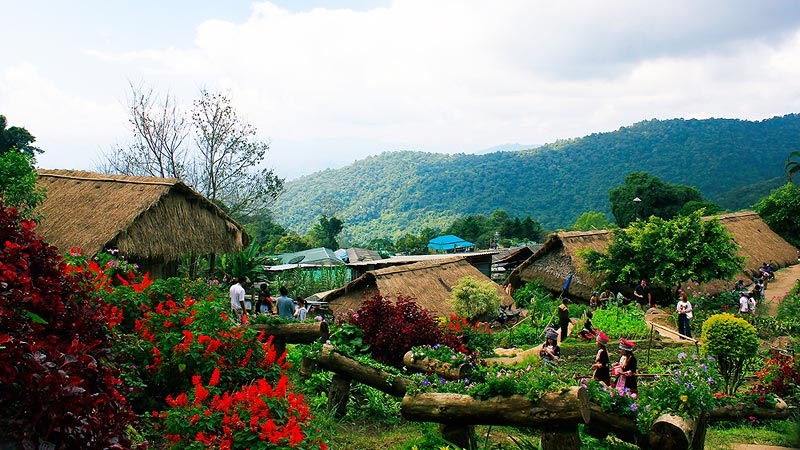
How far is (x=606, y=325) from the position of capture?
53.6 feet

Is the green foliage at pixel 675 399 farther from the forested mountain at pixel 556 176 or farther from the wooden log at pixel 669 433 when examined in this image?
the forested mountain at pixel 556 176

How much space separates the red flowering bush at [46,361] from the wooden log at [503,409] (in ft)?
10.1

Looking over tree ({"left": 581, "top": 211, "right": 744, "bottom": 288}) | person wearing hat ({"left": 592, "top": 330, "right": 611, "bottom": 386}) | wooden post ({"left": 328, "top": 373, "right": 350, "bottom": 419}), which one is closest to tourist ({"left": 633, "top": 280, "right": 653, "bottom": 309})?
tree ({"left": 581, "top": 211, "right": 744, "bottom": 288})

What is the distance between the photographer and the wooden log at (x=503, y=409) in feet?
17.3

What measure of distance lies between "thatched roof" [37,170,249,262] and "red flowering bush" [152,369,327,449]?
32.6 ft

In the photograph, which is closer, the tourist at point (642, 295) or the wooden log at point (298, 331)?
the wooden log at point (298, 331)

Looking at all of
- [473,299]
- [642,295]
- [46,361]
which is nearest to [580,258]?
[642,295]

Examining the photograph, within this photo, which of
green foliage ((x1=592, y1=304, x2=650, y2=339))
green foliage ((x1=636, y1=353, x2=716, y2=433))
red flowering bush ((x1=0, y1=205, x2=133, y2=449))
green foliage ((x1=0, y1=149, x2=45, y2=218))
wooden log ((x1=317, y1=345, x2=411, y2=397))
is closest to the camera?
red flowering bush ((x1=0, y1=205, x2=133, y2=449))

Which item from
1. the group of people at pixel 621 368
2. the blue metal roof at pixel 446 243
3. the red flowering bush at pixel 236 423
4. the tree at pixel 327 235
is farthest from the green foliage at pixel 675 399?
the tree at pixel 327 235

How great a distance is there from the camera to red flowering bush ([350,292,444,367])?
905 centimetres

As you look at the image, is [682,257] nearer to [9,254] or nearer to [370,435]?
[370,435]

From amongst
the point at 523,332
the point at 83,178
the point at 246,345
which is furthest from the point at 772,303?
the point at 83,178

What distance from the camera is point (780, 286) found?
23906 millimetres

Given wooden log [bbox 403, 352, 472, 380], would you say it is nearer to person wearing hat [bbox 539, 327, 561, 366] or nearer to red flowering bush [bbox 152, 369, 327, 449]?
red flowering bush [bbox 152, 369, 327, 449]
